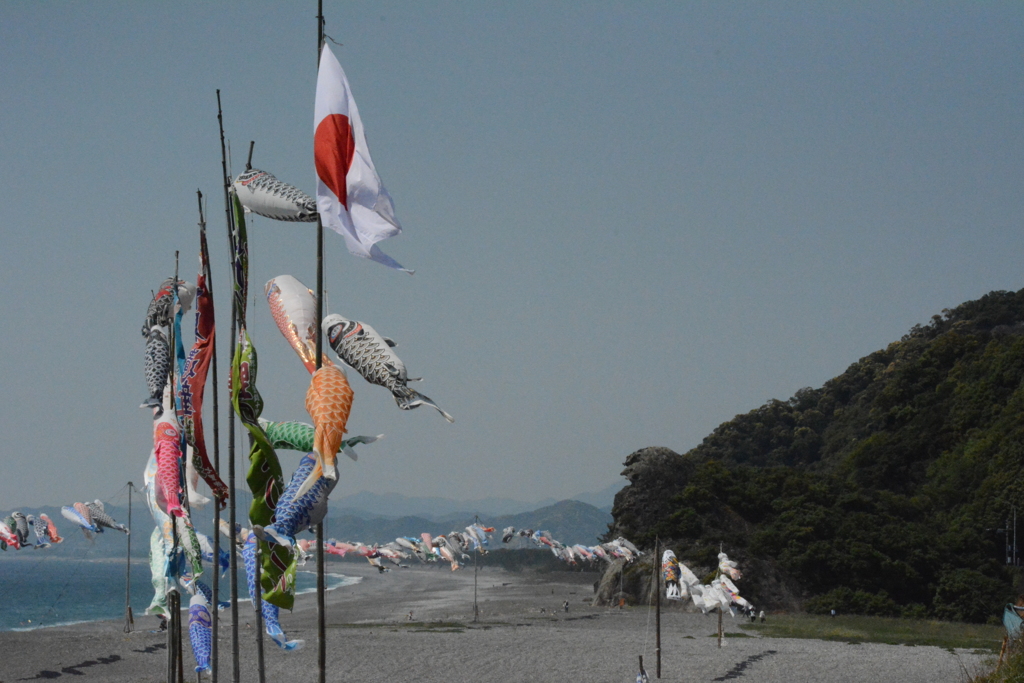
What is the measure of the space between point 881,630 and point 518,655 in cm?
1524

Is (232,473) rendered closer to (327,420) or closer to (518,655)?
(327,420)

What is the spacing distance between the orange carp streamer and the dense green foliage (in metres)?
38.3

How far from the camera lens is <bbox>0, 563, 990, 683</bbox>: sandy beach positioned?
25.5 m

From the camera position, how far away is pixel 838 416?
78500 millimetres

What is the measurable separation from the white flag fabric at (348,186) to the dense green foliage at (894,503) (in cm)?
3839

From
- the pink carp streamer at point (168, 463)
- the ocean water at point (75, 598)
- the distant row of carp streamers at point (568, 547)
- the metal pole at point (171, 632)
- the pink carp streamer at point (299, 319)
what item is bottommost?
the ocean water at point (75, 598)

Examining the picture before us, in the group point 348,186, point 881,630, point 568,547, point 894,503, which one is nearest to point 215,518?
point 348,186

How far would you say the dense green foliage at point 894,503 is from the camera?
42.1 m

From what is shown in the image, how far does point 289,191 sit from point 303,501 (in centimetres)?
274

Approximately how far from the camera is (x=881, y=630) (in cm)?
3641

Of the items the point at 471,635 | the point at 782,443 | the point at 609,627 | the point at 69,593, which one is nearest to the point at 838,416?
the point at 782,443

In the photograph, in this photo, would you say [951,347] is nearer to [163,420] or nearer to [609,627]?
[609,627]

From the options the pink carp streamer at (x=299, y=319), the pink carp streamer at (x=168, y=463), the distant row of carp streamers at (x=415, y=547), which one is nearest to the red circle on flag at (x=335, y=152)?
the pink carp streamer at (x=299, y=319)

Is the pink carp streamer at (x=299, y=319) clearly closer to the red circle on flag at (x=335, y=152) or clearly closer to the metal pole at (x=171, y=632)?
the red circle on flag at (x=335, y=152)
